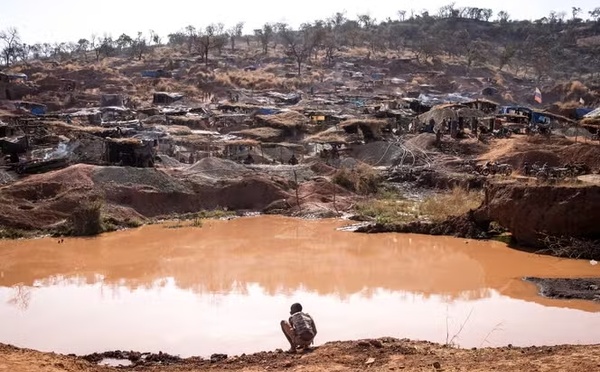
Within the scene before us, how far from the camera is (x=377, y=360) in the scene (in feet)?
25.7

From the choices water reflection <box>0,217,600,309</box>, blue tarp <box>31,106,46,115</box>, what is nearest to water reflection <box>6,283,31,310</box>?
water reflection <box>0,217,600,309</box>

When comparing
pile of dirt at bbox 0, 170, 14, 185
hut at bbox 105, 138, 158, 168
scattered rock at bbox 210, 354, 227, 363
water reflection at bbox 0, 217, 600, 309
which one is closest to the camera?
scattered rock at bbox 210, 354, 227, 363

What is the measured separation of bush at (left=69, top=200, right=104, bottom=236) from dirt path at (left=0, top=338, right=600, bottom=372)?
1055 cm

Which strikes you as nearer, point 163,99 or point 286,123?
point 286,123

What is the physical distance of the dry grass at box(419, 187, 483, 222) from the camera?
19547 millimetres

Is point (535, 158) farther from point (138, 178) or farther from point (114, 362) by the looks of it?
point (114, 362)

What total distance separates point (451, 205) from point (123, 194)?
418 inches

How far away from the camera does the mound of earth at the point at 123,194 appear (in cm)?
1945

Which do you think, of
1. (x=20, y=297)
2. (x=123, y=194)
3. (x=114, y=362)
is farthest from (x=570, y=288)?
(x=123, y=194)

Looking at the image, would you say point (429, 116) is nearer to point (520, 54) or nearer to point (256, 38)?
point (520, 54)

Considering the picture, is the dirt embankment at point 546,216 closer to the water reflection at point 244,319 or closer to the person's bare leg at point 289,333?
the water reflection at point 244,319

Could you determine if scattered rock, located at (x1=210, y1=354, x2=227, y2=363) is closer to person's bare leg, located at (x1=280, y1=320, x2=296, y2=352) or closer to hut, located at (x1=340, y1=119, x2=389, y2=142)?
person's bare leg, located at (x1=280, y1=320, x2=296, y2=352)

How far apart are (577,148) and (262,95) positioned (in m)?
27.0

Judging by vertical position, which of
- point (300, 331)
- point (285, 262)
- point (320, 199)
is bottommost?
point (285, 262)
